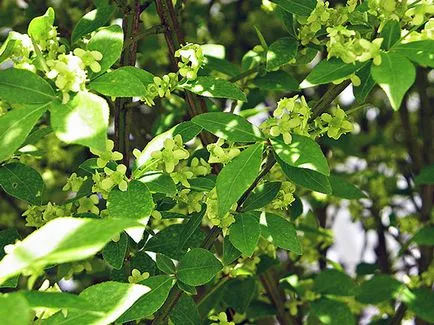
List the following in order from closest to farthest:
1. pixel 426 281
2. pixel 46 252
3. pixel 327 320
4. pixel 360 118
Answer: pixel 46 252 < pixel 327 320 < pixel 426 281 < pixel 360 118

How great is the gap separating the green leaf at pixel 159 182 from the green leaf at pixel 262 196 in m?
0.12

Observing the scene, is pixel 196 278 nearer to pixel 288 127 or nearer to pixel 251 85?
pixel 288 127

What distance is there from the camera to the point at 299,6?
988 millimetres

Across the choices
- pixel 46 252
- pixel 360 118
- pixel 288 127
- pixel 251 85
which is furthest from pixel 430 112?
pixel 46 252

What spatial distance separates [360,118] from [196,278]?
170 centimetres

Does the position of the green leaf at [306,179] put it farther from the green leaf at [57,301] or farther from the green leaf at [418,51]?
the green leaf at [57,301]

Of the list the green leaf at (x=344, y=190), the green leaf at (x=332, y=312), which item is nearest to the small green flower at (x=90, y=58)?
the green leaf at (x=344, y=190)

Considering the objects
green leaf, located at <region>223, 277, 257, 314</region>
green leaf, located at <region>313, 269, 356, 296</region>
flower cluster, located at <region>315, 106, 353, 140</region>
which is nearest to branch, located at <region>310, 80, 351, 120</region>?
flower cluster, located at <region>315, 106, 353, 140</region>

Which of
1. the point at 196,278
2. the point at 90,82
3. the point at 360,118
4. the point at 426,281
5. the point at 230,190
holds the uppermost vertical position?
the point at 90,82

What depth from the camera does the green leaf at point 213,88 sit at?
0.92 metres

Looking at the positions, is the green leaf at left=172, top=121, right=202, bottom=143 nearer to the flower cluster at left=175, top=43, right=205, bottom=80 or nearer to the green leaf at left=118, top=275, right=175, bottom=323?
the flower cluster at left=175, top=43, right=205, bottom=80

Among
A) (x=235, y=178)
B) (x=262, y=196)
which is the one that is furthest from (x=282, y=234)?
(x=235, y=178)

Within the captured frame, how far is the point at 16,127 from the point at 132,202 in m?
0.15

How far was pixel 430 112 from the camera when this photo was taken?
6.93ft
